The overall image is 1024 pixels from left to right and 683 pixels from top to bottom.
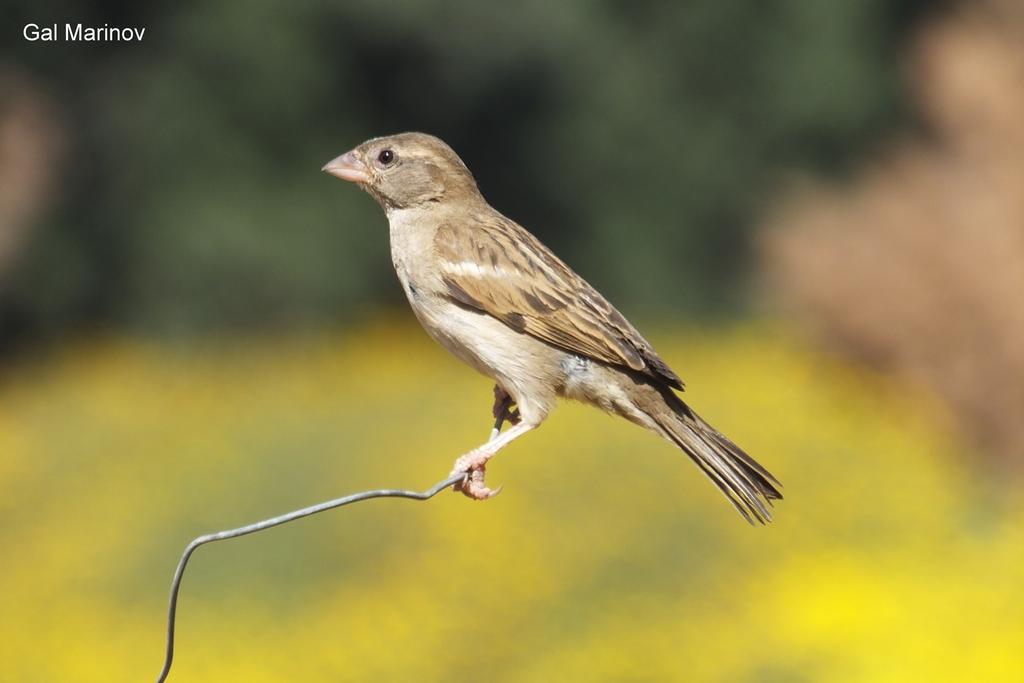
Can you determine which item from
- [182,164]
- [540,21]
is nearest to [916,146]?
[540,21]

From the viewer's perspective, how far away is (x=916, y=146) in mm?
14516

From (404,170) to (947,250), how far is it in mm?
7864

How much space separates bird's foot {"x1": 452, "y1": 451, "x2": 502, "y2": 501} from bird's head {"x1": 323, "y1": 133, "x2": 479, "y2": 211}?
822mm

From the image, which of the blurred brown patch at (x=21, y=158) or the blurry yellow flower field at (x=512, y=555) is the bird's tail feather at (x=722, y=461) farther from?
the blurred brown patch at (x=21, y=158)

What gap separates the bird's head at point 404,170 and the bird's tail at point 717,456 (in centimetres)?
85

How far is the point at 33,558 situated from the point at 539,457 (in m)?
→ 3.01

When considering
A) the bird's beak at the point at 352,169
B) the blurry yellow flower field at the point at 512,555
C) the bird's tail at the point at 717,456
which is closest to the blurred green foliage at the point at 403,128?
the blurry yellow flower field at the point at 512,555

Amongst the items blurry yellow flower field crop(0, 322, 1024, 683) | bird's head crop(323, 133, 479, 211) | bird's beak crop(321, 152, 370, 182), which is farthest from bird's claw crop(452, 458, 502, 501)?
blurry yellow flower field crop(0, 322, 1024, 683)

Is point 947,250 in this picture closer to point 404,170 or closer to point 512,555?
point 512,555

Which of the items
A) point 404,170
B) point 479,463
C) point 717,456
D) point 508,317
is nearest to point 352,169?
point 404,170

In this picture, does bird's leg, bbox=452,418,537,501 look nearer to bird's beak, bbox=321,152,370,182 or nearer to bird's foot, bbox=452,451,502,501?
bird's foot, bbox=452,451,502,501

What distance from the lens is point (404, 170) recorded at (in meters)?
4.86

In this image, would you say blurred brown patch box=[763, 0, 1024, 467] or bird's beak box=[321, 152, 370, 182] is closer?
bird's beak box=[321, 152, 370, 182]

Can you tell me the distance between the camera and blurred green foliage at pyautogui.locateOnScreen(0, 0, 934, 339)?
1584 centimetres
